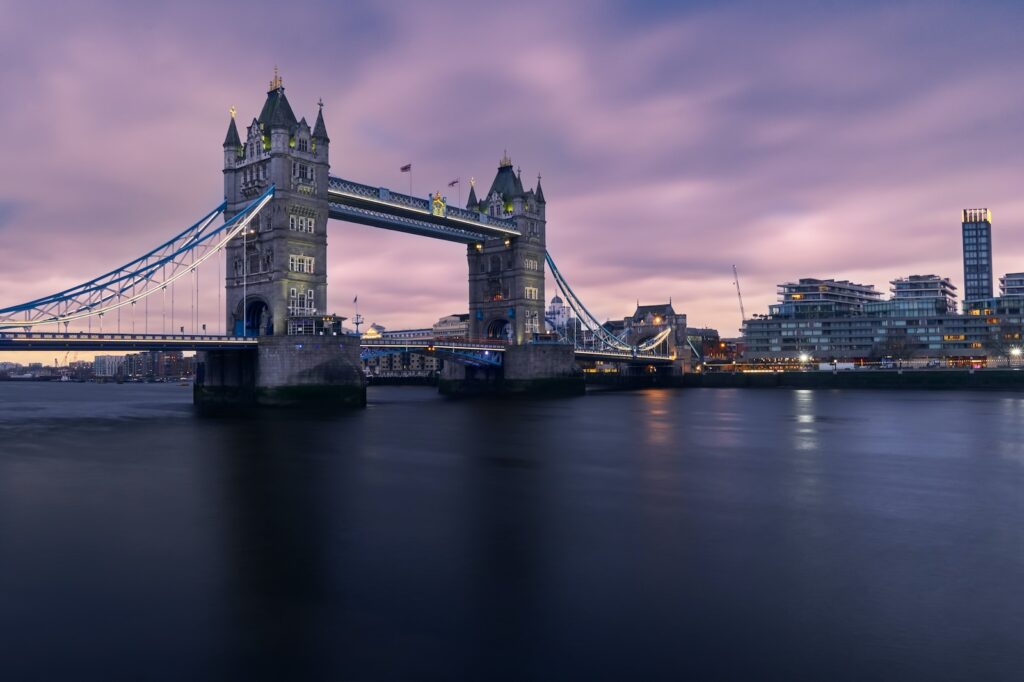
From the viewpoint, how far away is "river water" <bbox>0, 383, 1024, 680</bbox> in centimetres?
914

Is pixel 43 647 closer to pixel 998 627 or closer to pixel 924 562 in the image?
pixel 998 627

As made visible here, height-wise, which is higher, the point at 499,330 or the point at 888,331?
the point at 888,331

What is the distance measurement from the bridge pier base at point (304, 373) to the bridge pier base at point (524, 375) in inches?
1045

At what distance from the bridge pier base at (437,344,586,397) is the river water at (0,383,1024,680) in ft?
176

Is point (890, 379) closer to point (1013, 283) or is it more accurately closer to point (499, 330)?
point (499, 330)

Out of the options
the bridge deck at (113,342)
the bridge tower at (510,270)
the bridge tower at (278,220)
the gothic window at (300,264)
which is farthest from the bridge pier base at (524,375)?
the bridge deck at (113,342)

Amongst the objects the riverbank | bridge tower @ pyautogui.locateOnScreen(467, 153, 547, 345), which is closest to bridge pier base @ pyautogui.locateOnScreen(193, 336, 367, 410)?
bridge tower @ pyautogui.locateOnScreen(467, 153, 547, 345)

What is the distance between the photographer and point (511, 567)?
Result: 42.7 feet

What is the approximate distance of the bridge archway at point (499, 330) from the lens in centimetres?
9031

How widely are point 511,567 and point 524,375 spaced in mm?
69930

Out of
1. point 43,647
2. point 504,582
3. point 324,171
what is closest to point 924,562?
point 504,582

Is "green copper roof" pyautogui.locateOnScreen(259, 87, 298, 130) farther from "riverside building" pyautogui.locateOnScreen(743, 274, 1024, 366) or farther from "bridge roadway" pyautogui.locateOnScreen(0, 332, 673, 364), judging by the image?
"riverside building" pyautogui.locateOnScreen(743, 274, 1024, 366)

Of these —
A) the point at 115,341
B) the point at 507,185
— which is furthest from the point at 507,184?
the point at 115,341

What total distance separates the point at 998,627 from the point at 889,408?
56.3 m
